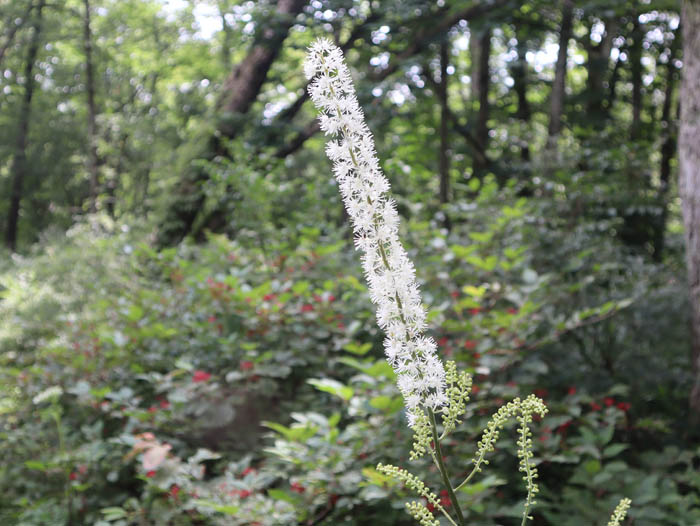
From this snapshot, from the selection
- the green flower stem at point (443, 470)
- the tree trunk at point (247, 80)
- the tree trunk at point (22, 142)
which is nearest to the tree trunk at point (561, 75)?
the tree trunk at point (247, 80)

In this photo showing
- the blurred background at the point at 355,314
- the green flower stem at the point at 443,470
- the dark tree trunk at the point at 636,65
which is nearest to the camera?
the green flower stem at the point at 443,470

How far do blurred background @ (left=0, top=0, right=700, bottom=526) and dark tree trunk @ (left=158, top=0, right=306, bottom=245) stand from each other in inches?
1.3

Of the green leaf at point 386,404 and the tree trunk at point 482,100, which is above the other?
the tree trunk at point 482,100

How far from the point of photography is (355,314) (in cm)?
376

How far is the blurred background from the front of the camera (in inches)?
100

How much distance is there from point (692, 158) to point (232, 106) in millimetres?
5916

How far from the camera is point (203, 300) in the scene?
3971 mm

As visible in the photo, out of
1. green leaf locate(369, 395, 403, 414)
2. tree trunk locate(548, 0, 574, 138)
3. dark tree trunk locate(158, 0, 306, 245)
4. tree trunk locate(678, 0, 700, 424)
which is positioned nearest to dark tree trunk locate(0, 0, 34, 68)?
dark tree trunk locate(158, 0, 306, 245)

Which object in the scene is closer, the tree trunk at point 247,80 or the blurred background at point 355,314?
the blurred background at point 355,314

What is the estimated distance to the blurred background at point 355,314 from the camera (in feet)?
8.34

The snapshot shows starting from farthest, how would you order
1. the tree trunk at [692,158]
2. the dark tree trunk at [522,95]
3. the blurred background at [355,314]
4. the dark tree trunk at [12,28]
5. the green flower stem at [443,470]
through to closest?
the dark tree trunk at [12,28] → the dark tree trunk at [522,95] → the tree trunk at [692,158] → the blurred background at [355,314] → the green flower stem at [443,470]

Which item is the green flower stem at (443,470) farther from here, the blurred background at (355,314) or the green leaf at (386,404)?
the green leaf at (386,404)

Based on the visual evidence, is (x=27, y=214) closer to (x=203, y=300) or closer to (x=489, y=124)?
(x=489, y=124)

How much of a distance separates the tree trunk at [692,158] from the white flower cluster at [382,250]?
3.04m
